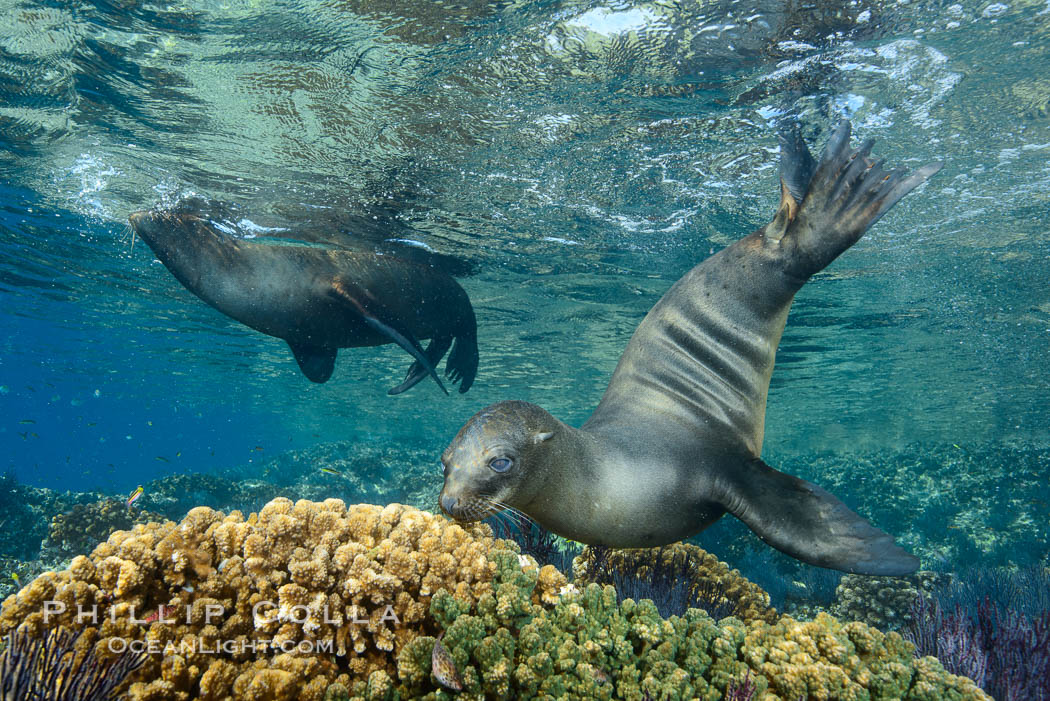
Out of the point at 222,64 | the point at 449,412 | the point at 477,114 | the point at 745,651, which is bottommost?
the point at 449,412

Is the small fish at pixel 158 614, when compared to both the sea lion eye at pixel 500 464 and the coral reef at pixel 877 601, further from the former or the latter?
the coral reef at pixel 877 601

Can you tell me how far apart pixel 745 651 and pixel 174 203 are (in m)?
11.1

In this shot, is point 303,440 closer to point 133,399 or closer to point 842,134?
point 133,399

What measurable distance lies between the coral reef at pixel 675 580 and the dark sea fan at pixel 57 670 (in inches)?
127

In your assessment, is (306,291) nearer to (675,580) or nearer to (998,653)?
(675,580)

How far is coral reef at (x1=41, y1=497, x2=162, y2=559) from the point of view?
29.9 ft

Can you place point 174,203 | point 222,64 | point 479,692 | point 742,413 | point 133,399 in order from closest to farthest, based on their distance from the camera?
point 479,692, point 742,413, point 222,64, point 174,203, point 133,399

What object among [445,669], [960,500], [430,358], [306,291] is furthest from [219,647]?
[960,500]

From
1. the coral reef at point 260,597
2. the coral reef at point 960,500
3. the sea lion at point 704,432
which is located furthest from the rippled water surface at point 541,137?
the coral reef at point 260,597

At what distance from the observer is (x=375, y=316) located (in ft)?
25.5

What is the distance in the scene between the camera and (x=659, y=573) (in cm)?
445

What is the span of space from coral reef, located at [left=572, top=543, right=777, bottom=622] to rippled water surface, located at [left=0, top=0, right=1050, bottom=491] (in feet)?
17.2

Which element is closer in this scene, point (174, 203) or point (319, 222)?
point (174, 203)

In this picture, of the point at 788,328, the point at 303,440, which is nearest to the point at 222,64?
the point at 788,328
